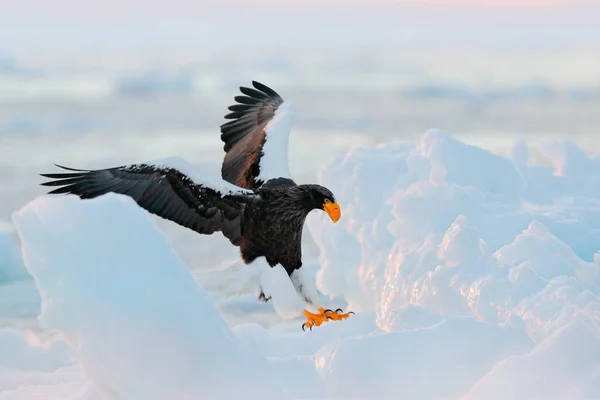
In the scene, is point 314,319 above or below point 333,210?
below

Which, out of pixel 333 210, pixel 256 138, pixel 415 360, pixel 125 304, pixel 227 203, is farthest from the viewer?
pixel 256 138

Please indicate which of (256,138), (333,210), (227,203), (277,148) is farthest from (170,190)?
(256,138)

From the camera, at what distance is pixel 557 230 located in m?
8.09

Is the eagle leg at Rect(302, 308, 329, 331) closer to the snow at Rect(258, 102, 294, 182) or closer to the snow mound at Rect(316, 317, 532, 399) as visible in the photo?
the snow at Rect(258, 102, 294, 182)

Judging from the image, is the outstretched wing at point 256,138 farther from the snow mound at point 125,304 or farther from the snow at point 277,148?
the snow mound at point 125,304

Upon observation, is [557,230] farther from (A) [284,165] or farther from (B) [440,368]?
(B) [440,368]

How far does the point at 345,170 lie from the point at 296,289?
179 cm

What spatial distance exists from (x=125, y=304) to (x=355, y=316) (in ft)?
9.74

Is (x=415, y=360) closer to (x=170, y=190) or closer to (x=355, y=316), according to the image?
(x=355, y=316)

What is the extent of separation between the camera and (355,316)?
23.8 ft

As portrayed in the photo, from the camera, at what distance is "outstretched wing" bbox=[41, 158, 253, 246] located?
7113 millimetres

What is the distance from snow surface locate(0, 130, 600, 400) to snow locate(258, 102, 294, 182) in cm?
91

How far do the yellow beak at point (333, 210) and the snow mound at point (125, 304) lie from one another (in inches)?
91.7

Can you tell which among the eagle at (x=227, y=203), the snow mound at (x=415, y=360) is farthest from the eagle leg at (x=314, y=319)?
the snow mound at (x=415, y=360)
